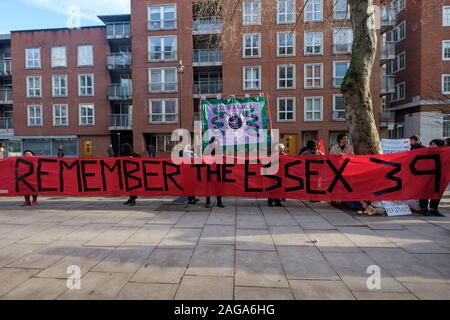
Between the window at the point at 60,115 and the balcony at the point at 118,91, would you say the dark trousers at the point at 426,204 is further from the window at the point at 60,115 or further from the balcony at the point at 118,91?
the window at the point at 60,115

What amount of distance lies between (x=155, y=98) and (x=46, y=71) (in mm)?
13861

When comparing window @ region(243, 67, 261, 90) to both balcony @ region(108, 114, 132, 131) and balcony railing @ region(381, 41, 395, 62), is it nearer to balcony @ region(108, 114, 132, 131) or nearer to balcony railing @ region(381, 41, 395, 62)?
balcony railing @ region(381, 41, 395, 62)

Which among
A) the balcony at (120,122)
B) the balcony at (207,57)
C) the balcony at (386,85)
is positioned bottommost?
the balcony at (120,122)

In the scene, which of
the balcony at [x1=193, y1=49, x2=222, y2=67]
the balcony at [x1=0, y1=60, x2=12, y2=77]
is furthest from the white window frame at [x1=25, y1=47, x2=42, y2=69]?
the balcony at [x1=193, y1=49, x2=222, y2=67]

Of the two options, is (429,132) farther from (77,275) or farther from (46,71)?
(46,71)

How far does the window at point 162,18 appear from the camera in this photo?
3061cm

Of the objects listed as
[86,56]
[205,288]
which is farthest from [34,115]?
[205,288]

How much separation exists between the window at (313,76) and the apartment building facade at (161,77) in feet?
0.31

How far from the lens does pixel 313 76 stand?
29594mm

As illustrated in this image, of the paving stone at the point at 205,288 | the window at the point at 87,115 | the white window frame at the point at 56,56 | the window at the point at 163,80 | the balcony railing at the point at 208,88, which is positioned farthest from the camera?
the white window frame at the point at 56,56

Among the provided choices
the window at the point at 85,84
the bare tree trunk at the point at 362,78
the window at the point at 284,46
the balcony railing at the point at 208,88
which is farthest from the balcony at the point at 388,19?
the window at the point at 85,84

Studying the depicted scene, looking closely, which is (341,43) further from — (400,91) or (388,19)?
(400,91)

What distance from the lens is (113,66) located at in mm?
32375

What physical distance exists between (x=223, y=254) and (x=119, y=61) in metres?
32.2
